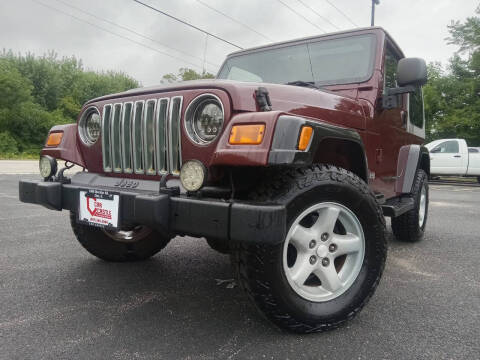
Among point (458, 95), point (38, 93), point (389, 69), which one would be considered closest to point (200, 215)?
point (389, 69)

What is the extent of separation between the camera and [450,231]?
4.94 metres

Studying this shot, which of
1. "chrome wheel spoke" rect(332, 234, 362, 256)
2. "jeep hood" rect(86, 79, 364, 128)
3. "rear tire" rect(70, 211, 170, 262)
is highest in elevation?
"jeep hood" rect(86, 79, 364, 128)

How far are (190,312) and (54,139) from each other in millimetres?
1654

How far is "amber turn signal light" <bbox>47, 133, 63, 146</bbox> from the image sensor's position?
9.08 feet

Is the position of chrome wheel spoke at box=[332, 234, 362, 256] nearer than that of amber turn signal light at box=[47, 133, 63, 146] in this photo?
Yes

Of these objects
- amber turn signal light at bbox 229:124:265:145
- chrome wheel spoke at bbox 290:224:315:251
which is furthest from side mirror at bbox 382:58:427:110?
amber turn signal light at bbox 229:124:265:145

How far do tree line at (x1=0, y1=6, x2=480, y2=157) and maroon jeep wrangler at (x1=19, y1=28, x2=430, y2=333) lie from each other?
62.2ft

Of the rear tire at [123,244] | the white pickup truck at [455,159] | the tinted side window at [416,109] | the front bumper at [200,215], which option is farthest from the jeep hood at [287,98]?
the white pickup truck at [455,159]

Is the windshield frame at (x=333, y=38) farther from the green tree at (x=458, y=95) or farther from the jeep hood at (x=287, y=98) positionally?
the green tree at (x=458, y=95)

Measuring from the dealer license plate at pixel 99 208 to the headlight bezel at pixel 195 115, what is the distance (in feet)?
1.68

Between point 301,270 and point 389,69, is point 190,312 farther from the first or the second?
point 389,69

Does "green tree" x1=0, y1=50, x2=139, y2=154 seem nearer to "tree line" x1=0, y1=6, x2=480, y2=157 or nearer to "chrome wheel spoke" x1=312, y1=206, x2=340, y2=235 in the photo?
"tree line" x1=0, y1=6, x2=480, y2=157

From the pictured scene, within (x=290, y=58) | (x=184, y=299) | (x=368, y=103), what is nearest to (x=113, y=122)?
(x=184, y=299)

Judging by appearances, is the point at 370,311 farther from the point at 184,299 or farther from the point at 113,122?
the point at 113,122
